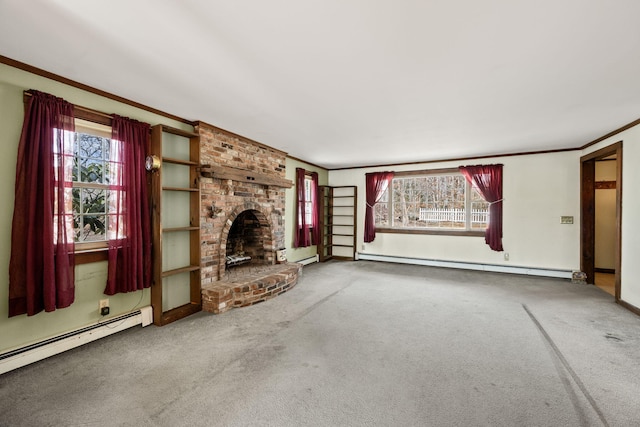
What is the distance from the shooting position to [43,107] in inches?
88.8

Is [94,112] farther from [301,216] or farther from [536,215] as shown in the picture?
[536,215]

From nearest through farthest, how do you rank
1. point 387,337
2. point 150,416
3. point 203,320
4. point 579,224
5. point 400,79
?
point 150,416, point 400,79, point 387,337, point 203,320, point 579,224

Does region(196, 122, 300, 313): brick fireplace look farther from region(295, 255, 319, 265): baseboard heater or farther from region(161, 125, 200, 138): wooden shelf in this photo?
region(295, 255, 319, 265): baseboard heater

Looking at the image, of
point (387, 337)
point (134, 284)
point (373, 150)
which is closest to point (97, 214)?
point (134, 284)

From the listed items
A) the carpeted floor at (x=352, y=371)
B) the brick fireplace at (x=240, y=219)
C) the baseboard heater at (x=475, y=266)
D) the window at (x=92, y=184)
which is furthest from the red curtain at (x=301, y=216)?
the window at (x=92, y=184)

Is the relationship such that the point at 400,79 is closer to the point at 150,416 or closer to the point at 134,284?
the point at 150,416

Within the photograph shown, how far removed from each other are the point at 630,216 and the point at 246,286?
A: 537 cm

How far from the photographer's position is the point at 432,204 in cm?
625

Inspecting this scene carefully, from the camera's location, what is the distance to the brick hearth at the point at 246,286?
3.41 metres

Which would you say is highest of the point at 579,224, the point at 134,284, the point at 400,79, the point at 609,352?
the point at 400,79

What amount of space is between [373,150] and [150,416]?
15.4 ft

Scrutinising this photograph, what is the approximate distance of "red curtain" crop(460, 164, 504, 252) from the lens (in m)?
5.43

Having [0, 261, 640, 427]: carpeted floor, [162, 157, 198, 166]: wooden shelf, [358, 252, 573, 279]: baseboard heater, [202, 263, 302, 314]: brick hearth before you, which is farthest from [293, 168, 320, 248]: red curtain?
[162, 157, 198, 166]: wooden shelf

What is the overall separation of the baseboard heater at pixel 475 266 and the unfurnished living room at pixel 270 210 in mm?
320
